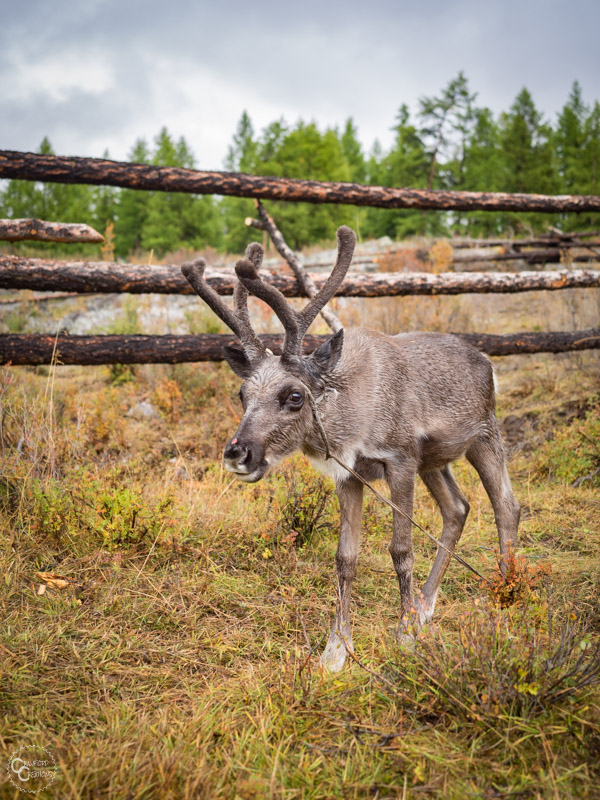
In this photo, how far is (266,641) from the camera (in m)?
3.16

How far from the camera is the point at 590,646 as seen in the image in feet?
9.04

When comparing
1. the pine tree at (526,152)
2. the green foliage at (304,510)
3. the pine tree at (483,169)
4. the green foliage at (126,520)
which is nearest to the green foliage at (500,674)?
the green foliage at (304,510)

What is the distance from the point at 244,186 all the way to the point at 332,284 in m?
3.32

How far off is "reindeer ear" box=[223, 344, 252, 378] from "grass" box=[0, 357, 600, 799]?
1387 millimetres

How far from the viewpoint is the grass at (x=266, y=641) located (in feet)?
6.86

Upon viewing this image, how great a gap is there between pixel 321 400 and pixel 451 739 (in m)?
1.93

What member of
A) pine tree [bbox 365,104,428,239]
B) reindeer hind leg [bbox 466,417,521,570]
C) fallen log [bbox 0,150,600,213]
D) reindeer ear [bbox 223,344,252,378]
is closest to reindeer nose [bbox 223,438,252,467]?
reindeer ear [bbox 223,344,252,378]

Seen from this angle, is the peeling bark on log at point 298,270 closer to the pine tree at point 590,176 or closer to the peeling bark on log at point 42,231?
the peeling bark on log at point 42,231

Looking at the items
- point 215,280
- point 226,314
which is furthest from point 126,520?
point 215,280

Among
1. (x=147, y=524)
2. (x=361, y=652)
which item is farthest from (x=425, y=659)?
(x=147, y=524)

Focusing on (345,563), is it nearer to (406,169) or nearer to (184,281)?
(184,281)

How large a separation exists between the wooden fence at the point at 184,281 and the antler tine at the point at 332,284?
2.51 metres

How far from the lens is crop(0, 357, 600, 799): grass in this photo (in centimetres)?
209

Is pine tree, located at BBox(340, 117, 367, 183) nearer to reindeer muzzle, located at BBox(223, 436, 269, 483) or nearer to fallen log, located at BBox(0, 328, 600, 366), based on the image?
fallen log, located at BBox(0, 328, 600, 366)
